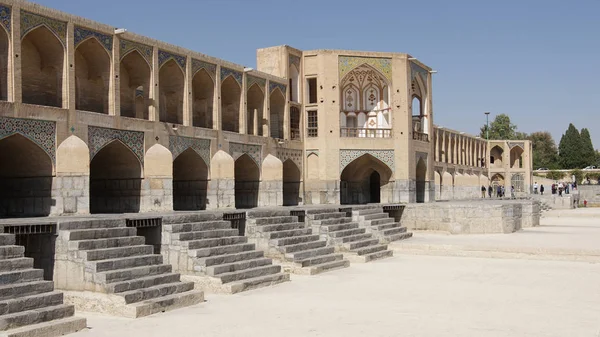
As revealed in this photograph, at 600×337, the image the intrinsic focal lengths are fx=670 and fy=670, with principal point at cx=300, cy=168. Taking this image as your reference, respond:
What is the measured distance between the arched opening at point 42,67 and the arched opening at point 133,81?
2.20 meters

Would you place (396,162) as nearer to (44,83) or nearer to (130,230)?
(44,83)

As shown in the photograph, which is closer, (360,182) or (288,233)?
(288,233)

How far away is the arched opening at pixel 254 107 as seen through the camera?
76.2 ft

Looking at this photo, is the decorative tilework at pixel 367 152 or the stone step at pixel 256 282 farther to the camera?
the decorative tilework at pixel 367 152

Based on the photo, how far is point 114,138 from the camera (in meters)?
17.0

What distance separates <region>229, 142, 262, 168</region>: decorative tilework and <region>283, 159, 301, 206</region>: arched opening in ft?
6.96

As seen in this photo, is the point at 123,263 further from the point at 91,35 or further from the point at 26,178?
the point at 91,35

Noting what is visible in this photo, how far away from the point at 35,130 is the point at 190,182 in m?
6.49

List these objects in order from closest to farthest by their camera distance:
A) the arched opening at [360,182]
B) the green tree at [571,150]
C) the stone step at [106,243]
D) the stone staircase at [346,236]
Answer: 1. the stone step at [106,243]
2. the stone staircase at [346,236]
3. the arched opening at [360,182]
4. the green tree at [571,150]

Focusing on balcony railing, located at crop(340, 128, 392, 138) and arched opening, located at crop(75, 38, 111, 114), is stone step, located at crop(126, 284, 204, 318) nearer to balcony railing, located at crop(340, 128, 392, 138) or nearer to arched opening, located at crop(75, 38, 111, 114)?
arched opening, located at crop(75, 38, 111, 114)

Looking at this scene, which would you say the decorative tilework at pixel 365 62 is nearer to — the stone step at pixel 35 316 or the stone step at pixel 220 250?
the stone step at pixel 220 250

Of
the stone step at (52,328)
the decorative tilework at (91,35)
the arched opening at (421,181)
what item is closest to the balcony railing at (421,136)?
the arched opening at (421,181)

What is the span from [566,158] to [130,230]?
231 ft

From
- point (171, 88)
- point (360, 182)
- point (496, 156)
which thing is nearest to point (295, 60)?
point (360, 182)
